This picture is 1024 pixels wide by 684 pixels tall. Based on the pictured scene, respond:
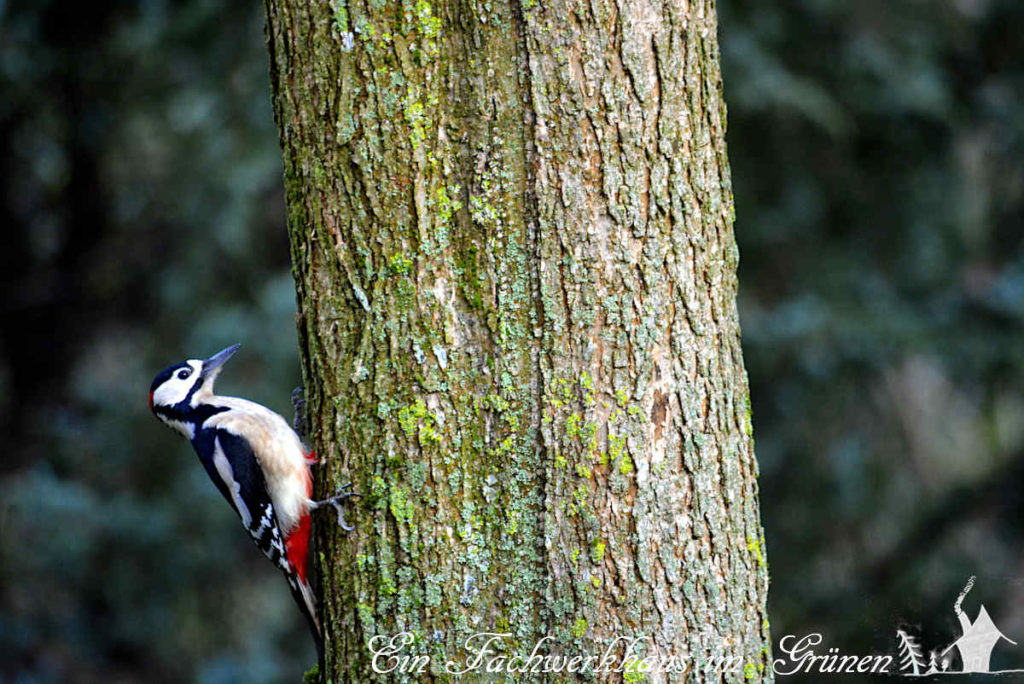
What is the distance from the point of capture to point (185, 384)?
12.0 ft

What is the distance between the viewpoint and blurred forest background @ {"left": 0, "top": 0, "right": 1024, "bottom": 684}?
16.3 ft

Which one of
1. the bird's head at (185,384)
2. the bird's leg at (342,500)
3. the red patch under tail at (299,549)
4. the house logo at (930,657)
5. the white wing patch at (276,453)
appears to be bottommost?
the house logo at (930,657)

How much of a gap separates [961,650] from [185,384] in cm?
Result: 321

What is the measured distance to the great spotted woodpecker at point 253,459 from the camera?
2.98 m

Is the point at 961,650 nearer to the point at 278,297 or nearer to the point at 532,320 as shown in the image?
the point at 532,320

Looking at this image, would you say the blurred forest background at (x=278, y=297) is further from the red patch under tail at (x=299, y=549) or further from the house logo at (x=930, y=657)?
the red patch under tail at (x=299, y=549)

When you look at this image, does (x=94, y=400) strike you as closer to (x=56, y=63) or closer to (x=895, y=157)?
(x=56, y=63)

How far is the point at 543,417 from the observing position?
2223 millimetres

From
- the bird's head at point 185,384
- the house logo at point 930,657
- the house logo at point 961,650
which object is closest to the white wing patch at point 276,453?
the bird's head at point 185,384

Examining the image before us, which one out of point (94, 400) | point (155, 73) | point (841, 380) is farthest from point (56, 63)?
point (841, 380)

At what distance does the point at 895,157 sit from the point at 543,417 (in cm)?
→ 394

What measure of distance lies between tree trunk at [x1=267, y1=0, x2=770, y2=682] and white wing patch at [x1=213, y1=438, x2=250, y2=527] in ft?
3.86

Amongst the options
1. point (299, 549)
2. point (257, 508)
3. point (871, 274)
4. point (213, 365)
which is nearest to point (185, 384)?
point (213, 365)

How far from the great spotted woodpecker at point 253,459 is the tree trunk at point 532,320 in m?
0.52
